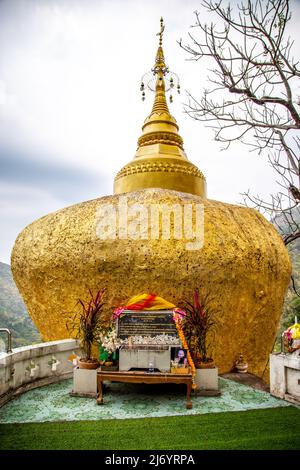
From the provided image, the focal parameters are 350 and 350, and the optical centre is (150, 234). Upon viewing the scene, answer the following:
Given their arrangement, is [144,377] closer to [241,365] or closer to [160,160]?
[241,365]

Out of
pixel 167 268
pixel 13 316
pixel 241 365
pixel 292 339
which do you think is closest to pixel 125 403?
pixel 167 268

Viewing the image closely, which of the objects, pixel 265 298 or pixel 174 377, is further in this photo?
pixel 265 298

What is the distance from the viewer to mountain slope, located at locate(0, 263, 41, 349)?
30.3 m

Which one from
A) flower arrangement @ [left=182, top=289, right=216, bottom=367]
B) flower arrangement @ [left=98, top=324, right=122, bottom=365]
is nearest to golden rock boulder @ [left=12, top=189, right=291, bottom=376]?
flower arrangement @ [left=182, top=289, right=216, bottom=367]

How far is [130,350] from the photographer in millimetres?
5230

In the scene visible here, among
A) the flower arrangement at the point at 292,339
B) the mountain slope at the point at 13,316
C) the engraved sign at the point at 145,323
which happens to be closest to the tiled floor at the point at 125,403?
the flower arrangement at the point at 292,339

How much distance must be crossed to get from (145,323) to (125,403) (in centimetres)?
119

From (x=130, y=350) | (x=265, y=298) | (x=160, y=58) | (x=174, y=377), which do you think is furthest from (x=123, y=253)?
(x=160, y=58)

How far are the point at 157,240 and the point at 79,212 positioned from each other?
188 cm

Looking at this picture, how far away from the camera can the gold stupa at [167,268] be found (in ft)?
21.5

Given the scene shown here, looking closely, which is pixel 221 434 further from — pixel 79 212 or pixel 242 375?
pixel 79 212

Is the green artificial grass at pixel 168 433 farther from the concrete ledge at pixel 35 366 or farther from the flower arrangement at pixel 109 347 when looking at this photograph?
the flower arrangement at pixel 109 347

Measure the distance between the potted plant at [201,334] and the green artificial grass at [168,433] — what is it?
1041 mm

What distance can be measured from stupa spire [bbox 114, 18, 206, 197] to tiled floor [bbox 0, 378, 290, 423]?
4.90 meters
